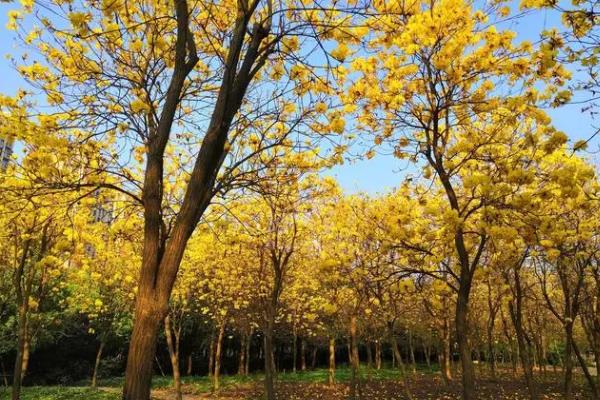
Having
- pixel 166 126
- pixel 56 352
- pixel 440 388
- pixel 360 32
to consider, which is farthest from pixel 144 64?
pixel 56 352

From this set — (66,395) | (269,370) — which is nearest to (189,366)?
(66,395)

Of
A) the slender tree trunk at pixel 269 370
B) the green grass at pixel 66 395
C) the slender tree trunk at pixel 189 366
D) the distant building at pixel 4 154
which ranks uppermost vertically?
the distant building at pixel 4 154

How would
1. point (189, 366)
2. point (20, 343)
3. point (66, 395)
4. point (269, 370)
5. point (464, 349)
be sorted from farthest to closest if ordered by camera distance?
point (189, 366) < point (66, 395) < point (269, 370) < point (20, 343) < point (464, 349)

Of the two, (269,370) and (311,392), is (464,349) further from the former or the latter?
(311,392)

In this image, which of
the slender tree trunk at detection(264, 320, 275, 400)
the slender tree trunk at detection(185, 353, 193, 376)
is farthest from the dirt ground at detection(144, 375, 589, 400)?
the slender tree trunk at detection(185, 353, 193, 376)

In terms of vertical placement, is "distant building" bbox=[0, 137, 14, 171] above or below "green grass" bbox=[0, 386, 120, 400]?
above

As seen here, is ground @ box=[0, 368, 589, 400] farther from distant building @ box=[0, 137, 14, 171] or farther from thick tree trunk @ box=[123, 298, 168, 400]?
thick tree trunk @ box=[123, 298, 168, 400]

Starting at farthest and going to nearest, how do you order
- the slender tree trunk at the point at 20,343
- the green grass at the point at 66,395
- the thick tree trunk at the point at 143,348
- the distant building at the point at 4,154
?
the green grass at the point at 66,395 → the slender tree trunk at the point at 20,343 → the distant building at the point at 4,154 → the thick tree trunk at the point at 143,348

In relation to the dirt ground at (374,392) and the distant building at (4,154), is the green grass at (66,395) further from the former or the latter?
the distant building at (4,154)

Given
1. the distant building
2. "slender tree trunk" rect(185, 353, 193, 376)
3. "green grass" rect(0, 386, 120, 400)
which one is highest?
the distant building

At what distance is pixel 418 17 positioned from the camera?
251 inches

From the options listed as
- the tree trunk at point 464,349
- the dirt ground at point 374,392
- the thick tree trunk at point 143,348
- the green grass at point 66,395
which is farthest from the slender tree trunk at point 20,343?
the dirt ground at point 374,392

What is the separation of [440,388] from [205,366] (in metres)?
18.3

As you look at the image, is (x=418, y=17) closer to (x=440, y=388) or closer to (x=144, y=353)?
(x=144, y=353)
